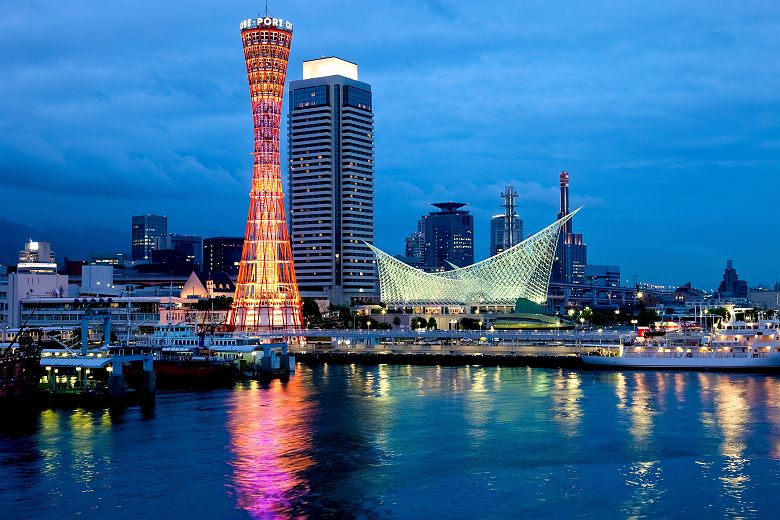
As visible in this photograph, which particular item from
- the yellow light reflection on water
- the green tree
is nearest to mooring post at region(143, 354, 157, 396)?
the yellow light reflection on water

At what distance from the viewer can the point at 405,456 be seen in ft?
99.8

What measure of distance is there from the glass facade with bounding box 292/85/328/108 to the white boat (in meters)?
73.2

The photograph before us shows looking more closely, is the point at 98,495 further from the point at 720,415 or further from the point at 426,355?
the point at 426,355

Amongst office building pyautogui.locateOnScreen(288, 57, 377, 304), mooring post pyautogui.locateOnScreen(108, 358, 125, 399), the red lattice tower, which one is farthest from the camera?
office building pyautogui.locateOnScreen(288, 57, 377, 304)

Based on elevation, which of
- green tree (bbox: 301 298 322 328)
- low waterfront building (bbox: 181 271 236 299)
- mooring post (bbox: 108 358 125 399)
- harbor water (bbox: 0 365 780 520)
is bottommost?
harbor water (bbox: 0 365 780 520)

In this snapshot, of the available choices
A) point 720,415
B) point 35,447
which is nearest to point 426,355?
point 720,415

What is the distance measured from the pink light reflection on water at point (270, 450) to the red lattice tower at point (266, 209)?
95.8ft

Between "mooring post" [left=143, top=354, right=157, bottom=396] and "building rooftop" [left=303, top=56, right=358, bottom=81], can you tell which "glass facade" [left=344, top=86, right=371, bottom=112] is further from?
"mooring post" [left=143, top=354, right=157, bottom=396]

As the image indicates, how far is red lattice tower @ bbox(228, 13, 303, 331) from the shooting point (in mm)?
71750

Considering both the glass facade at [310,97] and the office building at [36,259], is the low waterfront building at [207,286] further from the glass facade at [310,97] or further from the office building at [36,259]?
the glass facade at [310,97]

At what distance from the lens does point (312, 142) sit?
128750mm

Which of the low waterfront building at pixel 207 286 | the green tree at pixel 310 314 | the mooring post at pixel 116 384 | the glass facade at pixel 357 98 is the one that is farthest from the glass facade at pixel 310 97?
the mooring post at pixel 116 384

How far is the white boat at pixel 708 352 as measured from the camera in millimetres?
58906

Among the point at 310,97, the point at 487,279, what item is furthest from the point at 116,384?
the point at 310,97
